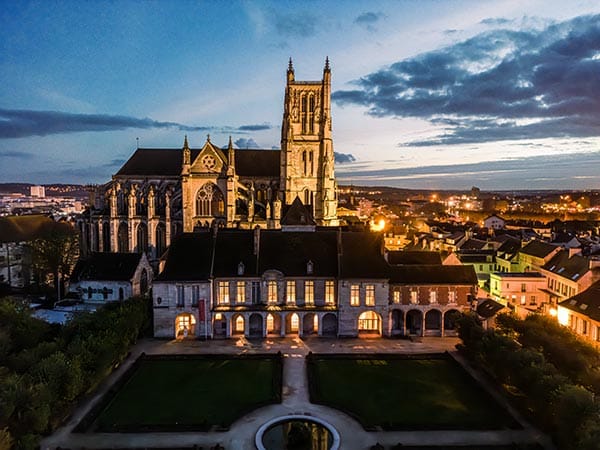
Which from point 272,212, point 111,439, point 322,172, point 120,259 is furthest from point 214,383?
point 322,172

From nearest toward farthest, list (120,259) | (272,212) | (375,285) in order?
(375,285)
(120,259)
(272,212)

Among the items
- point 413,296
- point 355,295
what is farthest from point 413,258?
point 355,295

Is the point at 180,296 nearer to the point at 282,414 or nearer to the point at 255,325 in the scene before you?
the point at 255,325

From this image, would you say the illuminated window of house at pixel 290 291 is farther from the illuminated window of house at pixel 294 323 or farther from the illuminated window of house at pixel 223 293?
the illuminated window of house at pixel 223 293

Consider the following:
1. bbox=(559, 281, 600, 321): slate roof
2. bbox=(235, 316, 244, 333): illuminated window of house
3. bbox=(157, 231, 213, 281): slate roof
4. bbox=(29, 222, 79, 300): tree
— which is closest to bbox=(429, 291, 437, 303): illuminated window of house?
bbox=(559, 281, 600, 321): slate roof

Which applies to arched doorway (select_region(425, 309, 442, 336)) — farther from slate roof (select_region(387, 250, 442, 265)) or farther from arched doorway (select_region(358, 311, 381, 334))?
slate roof (select_region(387, 250, 442, 265))

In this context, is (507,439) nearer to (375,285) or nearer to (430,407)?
(430,407)

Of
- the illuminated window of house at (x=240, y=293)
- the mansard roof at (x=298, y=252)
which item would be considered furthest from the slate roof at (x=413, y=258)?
the illuminated window of house at (x=240, y=293)
